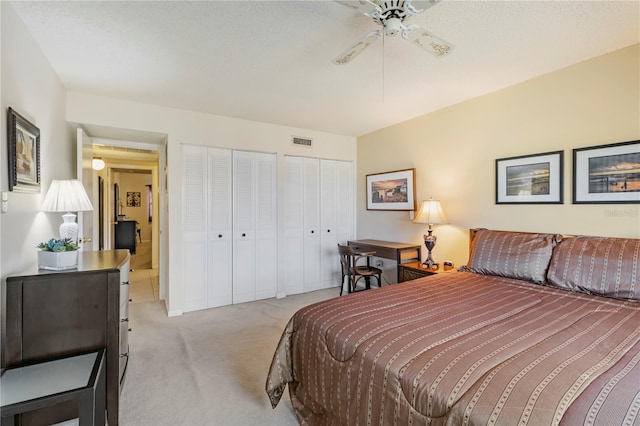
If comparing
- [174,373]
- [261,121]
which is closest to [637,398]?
[174,373]

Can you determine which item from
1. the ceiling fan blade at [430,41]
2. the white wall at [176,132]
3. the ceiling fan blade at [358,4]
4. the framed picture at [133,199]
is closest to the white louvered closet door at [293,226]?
the white wall at [176,132]

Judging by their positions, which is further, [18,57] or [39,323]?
[18,57]

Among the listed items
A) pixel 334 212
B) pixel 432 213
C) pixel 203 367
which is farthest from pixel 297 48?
pixel 334 212

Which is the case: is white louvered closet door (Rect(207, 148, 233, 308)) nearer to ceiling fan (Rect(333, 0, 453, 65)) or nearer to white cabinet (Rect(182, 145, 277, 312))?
white cabinet (Rect(182, 145, 277, 312))

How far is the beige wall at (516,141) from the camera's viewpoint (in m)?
2.33

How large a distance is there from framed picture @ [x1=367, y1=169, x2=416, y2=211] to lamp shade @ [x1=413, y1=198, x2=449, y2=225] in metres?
0.49

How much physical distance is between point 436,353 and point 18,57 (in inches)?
109

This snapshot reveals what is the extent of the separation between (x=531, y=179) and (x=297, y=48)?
234cm

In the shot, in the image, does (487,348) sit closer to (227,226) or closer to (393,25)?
(393,25)

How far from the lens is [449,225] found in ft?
11.5

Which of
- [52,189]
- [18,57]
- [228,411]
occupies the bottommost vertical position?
[228,411]

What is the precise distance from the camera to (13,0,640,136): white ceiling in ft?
6.01

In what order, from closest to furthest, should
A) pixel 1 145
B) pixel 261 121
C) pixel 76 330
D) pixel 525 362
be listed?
pixel 525 362 < pixel 1 145 < pixel 76 330 < pixel 261 121

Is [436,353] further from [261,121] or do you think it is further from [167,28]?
[261,121]
